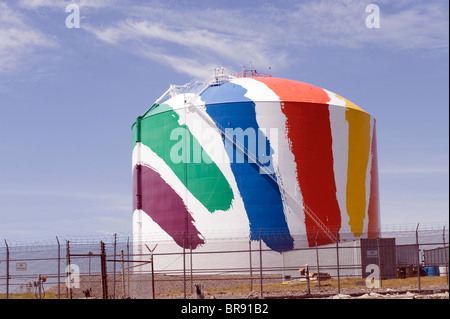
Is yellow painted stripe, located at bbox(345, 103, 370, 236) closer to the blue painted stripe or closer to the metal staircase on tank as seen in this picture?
the metal staircase on tank

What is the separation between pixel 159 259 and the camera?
47.0 metres

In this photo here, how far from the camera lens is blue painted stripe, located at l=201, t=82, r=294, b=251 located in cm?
4388

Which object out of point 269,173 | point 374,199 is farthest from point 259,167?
point 374,199

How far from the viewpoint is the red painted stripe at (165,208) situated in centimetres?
4491

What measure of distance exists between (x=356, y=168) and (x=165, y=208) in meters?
13.6

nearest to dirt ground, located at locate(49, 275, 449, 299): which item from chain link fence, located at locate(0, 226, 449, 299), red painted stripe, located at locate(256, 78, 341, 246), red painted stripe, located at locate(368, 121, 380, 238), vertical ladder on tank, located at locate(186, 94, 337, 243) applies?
chain link fence, located at locate(0, 226, 449, 299)

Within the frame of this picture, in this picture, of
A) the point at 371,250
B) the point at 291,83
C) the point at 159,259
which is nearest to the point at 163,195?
the point at 159,259

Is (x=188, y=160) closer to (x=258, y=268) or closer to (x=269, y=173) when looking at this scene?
(x=269, y=173)

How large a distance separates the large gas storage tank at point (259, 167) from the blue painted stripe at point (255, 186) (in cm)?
6

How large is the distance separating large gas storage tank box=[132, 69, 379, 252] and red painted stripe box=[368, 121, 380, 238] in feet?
1.95

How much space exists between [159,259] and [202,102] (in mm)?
11239

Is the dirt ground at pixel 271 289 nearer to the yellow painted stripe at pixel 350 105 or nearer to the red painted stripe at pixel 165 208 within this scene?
the red painted stripe at pixel 165 208

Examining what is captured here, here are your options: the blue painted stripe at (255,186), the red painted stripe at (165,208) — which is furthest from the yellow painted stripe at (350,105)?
the red painted stripe at (165,208)
